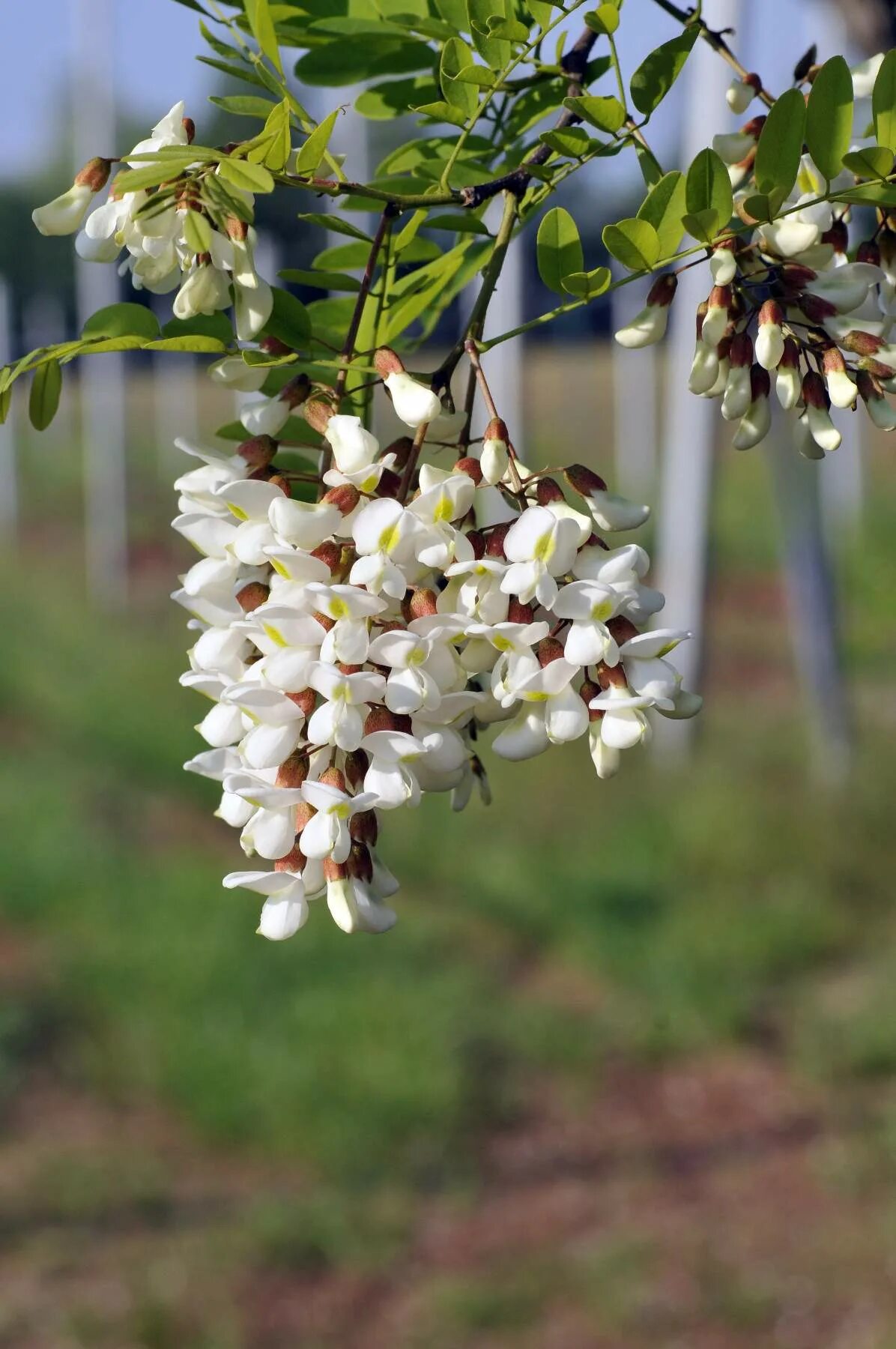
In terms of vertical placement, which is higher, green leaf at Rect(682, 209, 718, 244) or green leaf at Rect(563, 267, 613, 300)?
green leaf at Rect(682, 209, 718, 244)

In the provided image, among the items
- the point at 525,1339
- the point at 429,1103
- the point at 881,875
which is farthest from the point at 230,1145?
the point at 881,875

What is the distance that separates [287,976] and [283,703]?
2.17 m

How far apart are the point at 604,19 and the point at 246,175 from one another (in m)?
0.12

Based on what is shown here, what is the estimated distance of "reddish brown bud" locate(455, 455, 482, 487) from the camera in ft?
1.32

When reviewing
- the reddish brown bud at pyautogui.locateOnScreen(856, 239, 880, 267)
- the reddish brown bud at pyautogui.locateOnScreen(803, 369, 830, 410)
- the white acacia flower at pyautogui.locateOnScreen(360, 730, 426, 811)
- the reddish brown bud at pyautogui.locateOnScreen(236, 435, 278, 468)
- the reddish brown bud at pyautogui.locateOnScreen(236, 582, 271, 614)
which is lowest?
the white acacia flower at pyautogui.locateOnScreen(360, 730, 426, 811)

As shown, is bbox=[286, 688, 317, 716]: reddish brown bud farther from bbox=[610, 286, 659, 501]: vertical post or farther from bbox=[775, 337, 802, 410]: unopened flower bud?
bbox=[610, 286, 659, 501]: vertical post

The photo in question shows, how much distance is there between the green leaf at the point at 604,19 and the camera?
408mm

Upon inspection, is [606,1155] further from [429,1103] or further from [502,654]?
[502,654]

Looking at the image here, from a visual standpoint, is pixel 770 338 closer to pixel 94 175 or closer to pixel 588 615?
pixel 588 615

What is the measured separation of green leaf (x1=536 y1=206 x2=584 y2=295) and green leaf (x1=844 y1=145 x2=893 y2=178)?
82 mm

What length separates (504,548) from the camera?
387mm

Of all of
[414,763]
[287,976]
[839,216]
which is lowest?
[287,976]

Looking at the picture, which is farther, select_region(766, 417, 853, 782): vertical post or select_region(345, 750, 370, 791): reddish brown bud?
select_region(766, 417, 853, 782): vertical post

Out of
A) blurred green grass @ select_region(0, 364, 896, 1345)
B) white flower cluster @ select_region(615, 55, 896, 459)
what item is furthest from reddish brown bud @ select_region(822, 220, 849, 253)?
blurred green grass @ select_region(0, 364, 896, 1345)
